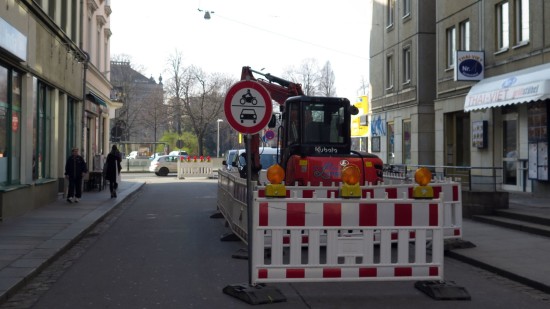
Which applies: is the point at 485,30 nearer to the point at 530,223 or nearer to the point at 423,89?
the point at 423,89

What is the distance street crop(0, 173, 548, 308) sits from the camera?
6.96 meters

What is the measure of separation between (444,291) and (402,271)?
530 mm

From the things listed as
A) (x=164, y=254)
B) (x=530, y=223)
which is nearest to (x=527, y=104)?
(x=530, y=223)

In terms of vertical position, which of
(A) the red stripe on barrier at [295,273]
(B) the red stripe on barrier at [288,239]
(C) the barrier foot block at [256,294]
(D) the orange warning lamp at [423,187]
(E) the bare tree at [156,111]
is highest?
(E) the bare tree at [156,111]

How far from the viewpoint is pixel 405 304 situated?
271 inches

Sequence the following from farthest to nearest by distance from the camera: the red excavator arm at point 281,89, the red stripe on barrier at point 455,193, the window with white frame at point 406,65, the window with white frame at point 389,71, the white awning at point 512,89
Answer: the window with white frame at point 389,71, the window with white frame at point 406,65, the red excavator arm at point 281,89, the white awning at point 512,89, the red stripe on barrier at point 455,193

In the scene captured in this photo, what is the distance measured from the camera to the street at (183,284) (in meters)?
6.96

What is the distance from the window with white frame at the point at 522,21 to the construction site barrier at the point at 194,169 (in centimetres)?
2542

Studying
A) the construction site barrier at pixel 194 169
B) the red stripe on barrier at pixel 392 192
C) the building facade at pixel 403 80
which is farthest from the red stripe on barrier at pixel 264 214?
the construction site barrier at pixel 194 169

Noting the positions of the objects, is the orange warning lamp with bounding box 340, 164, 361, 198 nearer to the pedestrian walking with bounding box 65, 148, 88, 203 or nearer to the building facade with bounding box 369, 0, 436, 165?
the pedestrian walking with bounding box 65, 148, 88, 203

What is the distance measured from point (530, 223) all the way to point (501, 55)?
8.07 metres

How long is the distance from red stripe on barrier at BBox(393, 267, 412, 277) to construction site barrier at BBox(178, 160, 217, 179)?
33770mm

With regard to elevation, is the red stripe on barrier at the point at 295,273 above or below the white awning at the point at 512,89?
below

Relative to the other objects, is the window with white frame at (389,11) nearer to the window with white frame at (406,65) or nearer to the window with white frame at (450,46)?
the window with white frame at (406,65)
